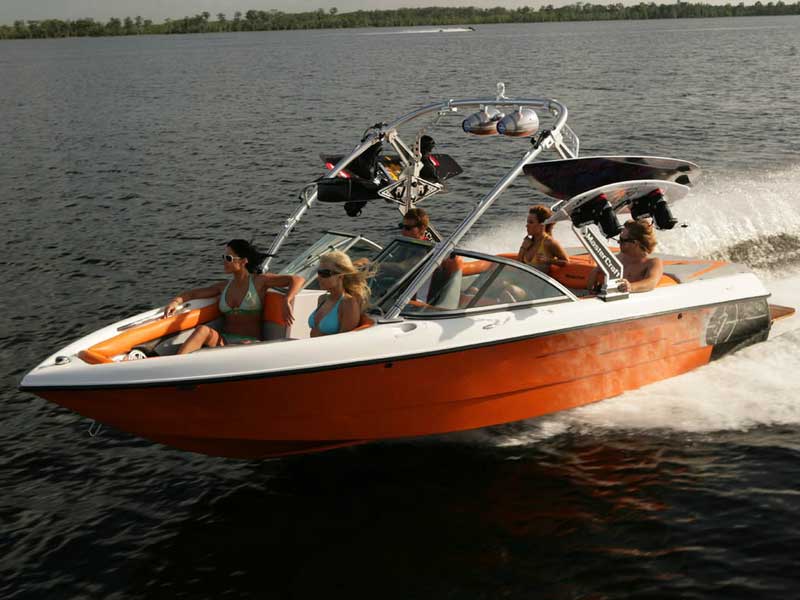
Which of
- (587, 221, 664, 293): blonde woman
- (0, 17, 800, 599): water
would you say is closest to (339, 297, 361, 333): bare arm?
(0, 17, 800, 599): water

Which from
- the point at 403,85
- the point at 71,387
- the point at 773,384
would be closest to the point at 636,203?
the point at 773,384

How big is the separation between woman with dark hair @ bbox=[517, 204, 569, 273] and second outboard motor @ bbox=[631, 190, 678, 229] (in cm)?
128

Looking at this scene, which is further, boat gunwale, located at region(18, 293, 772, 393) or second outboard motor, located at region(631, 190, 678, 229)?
second outboard motor, located at region(631, 190, 678, 229)

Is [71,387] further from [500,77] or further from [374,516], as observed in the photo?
[500,77]

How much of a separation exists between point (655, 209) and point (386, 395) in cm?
267

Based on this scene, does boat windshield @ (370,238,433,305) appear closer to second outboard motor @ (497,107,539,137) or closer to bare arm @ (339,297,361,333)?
bare arm @ (339,297,361,333)

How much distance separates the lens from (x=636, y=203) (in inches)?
282

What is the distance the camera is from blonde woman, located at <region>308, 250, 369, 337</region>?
22.0 feet

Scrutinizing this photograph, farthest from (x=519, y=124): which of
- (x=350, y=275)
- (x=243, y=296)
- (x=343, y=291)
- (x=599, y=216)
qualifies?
(x=243, y=296)

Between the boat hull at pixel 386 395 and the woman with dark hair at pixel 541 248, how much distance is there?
1.29 metres

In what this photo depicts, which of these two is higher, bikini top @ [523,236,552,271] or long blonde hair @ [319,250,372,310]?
long blonde hair @ [319,250,372,310]

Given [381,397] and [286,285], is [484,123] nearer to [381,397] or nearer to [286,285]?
[286,285]

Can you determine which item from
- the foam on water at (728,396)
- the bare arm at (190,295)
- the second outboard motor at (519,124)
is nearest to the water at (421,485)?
the foam on water at (728,396)

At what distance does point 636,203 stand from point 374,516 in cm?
333
